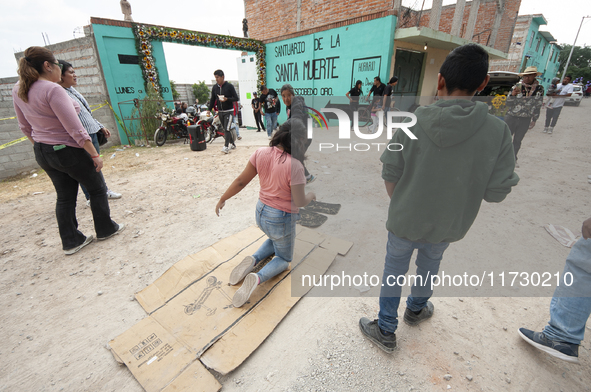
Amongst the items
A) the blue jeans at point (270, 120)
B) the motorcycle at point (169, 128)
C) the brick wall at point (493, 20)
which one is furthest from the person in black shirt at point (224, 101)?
the brick wall at point (493, 20)

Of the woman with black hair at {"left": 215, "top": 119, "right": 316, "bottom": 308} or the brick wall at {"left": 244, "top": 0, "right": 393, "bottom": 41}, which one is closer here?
the woman with black hair at {"left": 215, "top": 119, "right": 316, "bottom": 308}

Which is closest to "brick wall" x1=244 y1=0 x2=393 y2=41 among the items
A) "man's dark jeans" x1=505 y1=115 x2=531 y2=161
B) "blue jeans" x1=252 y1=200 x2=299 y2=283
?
"man's dark jeans" x1=505 y1=115 x2=531 y2=161

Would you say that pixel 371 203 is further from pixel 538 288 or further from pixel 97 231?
pixel 97 231

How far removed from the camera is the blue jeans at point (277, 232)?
1.89 metres

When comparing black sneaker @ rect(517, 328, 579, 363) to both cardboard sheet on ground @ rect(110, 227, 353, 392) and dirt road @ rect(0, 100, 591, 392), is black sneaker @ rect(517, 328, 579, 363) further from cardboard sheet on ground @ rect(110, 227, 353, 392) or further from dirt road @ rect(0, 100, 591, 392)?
cardboard sheet on ground @ rect(110, 227, 353, 392)

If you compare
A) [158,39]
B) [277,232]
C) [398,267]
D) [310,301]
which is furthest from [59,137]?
[158,39]

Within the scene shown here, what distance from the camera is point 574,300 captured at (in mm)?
1367

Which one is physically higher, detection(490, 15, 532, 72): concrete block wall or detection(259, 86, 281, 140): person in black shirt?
detection(490, 15, 532, 72): concrete block wall

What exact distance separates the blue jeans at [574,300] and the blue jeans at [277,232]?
170cm

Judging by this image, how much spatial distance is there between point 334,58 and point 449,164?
9242mm

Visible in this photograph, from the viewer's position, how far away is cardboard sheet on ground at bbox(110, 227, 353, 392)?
144 cm

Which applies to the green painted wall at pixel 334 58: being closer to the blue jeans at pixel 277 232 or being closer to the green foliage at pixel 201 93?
the blue jeans at pixel 277 232

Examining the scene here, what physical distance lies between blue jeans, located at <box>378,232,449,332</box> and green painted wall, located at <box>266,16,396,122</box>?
7.78m

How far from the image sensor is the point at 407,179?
128 cm
